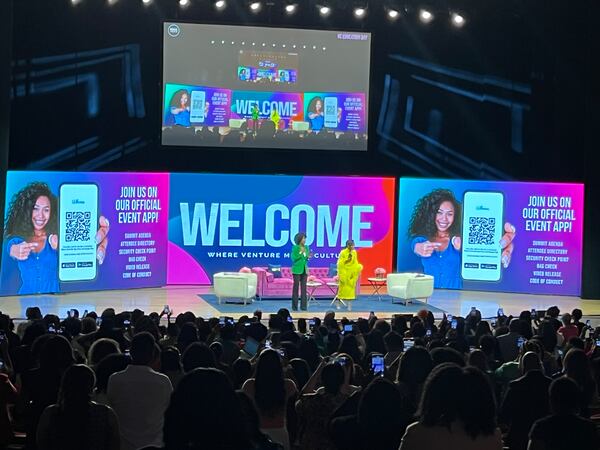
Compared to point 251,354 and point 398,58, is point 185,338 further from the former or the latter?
point 398,58

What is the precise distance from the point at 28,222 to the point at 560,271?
33.3 feet

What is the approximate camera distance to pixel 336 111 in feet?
67.3

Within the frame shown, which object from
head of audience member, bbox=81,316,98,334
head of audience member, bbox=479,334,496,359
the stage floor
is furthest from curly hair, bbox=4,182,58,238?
head of audience member, bbox=479,334,496,359

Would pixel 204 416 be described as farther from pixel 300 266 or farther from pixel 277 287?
pixel 277 287

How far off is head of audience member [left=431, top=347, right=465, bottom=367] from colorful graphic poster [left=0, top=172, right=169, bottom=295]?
12.8m

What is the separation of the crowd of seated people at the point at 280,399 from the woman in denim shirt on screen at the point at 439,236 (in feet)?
39.3

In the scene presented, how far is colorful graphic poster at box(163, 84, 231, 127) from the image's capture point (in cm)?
1983

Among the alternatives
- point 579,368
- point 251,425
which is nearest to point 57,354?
point 251,425

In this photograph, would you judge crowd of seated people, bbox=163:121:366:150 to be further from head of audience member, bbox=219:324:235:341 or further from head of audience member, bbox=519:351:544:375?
head of audience member, bbox=519:351:544:375

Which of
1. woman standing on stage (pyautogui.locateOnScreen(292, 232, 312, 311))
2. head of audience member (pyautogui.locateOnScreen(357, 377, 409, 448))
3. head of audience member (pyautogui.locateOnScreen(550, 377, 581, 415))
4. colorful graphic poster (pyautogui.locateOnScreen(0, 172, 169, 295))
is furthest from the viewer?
colorful graphic poster (pyautogui.locateOnScreen(0, 172, 169, 295))

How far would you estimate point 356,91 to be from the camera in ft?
67.4

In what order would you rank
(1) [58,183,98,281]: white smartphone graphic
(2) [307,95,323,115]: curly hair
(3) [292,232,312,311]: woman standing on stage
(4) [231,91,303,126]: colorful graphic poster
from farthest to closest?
(2) [307,95,323,115]: curly hair < (4) [231,91,303,126]: colorful graphic poster < (1) [58,183,98,281]: white smartphone graphic < (3) [292,232,312,311]: woman standing on stage

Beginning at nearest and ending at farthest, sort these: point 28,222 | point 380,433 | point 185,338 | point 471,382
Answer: point 471,382 → point 380,433 → point 185,338 → point 28,222

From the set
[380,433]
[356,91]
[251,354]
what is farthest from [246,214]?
[380,433]
